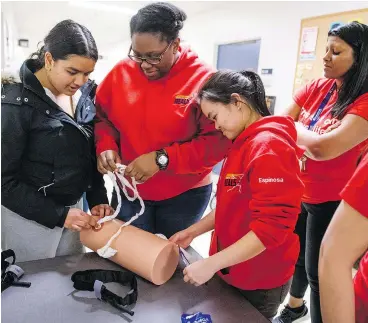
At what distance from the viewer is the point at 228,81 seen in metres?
1.04

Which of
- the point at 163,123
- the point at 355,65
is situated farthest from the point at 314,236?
the point at 163,123

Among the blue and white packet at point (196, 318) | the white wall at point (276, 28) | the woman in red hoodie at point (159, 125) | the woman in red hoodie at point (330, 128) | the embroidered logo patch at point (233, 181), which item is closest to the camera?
the blue and white packet at point (196, 318)

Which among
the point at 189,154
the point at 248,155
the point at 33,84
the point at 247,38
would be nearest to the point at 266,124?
the point at 248,155

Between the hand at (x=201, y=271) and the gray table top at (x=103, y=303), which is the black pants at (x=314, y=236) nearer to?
the gray table top at (x=103, y=303)

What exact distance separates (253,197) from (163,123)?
1.74ft

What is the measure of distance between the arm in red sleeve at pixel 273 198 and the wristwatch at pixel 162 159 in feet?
1.38

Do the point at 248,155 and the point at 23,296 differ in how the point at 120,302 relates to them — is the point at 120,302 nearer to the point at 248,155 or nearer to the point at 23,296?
the point at 23,296

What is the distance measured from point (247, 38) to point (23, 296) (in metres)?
4.26

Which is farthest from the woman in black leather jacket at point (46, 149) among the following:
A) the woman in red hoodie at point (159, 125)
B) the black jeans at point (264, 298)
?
the black jeans at point (264, 298)

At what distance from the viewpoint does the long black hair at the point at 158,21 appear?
1162mm

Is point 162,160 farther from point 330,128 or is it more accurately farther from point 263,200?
point 330,128

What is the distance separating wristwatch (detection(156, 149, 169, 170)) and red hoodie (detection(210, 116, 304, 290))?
270 mm

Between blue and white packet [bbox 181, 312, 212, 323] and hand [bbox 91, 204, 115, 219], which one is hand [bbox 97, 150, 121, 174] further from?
blue and white packet [bbox 181, 312, 212, 323]

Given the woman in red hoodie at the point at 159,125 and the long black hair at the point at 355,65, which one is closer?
the woman in red hoodie at the point at 159,125
